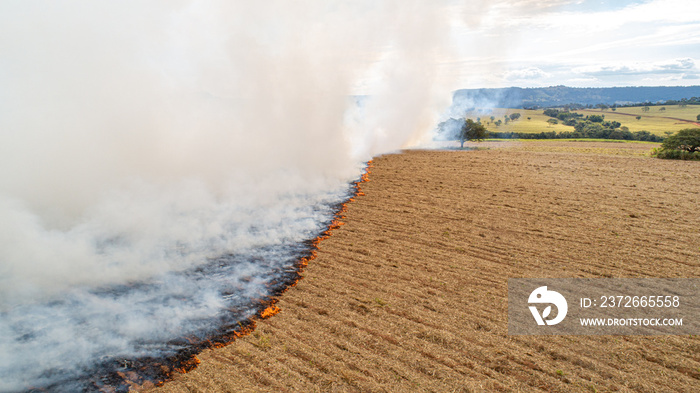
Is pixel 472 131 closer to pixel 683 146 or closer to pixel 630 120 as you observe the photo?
pixel 683 146

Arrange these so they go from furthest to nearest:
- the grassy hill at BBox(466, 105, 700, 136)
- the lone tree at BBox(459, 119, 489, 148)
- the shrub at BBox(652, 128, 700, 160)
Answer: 1. the grassy hill at BBox(466, 105, 700, 136)
2. the lone tree at BBox(459, 119, 489, 148)
3. the shrub at BBox(652, 128, 700, 160)

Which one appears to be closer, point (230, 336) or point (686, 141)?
A: point (230, 336)

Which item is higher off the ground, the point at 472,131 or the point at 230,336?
the point at 472,131

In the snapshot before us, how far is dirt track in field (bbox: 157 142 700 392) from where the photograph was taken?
454 cm

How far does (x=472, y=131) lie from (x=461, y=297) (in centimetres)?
2884

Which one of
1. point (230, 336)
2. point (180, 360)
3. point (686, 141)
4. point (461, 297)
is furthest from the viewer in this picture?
point (686, 141)

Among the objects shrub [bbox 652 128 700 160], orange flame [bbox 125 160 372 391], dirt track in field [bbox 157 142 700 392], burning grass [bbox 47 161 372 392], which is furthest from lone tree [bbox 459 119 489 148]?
Result: burning grass [bbox 47 161 372 392]

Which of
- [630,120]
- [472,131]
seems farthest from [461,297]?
[630,120]

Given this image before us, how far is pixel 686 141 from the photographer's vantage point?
23.9 metres

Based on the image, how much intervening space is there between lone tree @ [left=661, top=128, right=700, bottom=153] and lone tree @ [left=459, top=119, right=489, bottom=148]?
41.4 feet

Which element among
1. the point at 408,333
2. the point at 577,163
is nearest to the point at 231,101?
the point at 408,333

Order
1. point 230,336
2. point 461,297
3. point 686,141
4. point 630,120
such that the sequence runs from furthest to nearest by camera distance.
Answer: point 630,120 < point 686,141 < point 461,297 < point 230,336

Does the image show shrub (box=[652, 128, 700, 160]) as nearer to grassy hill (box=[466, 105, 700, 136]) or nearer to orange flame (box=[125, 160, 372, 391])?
grassy hill (box=[466, 105, 700, 136])

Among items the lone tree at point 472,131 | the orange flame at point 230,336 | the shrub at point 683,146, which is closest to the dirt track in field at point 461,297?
the orange flame at point 230,336
